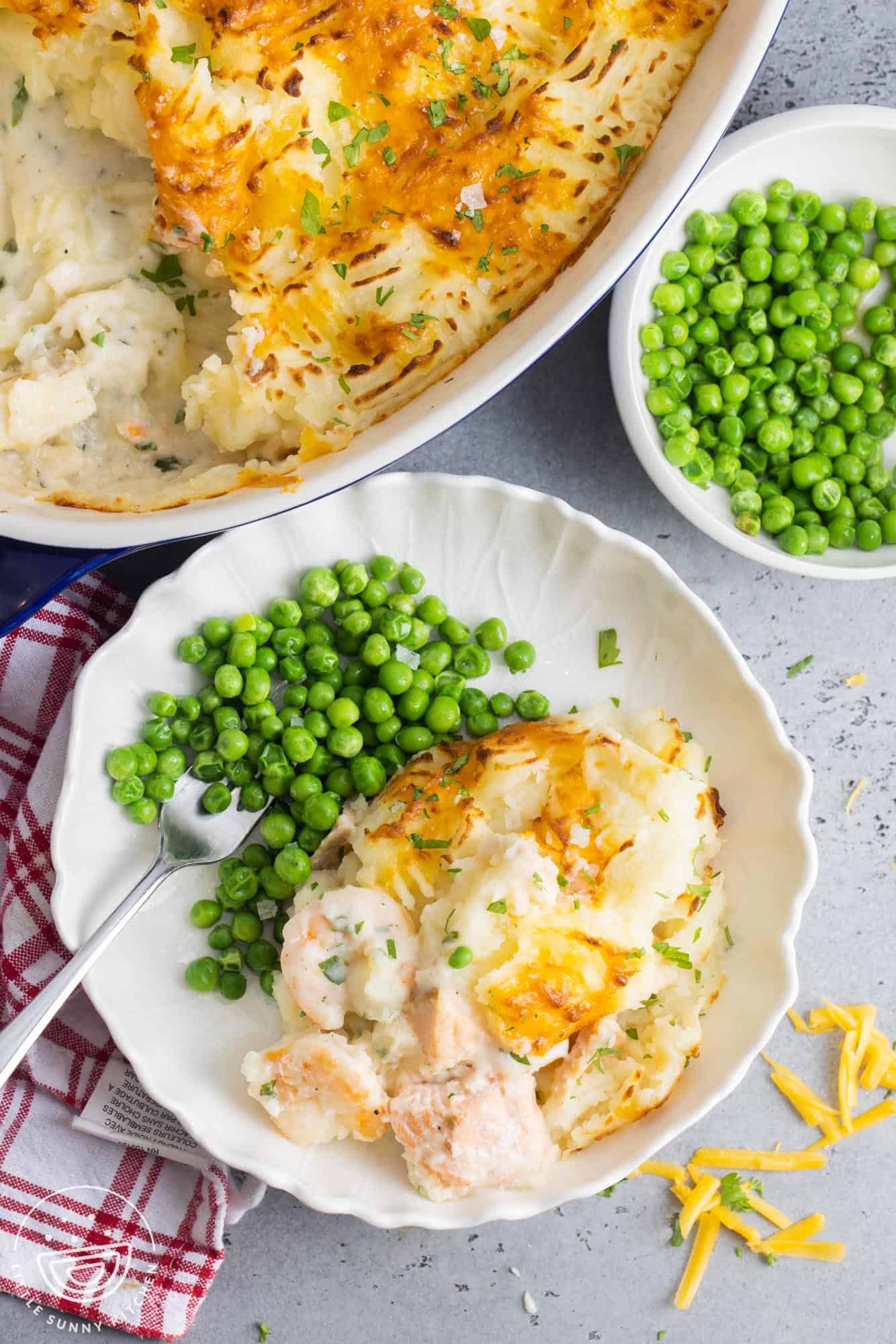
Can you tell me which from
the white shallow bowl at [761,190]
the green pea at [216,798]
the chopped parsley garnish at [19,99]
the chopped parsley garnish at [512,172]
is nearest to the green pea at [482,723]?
the green pea at [216,798]

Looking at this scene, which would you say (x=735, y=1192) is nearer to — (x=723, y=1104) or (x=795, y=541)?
(x=723, y=1104)

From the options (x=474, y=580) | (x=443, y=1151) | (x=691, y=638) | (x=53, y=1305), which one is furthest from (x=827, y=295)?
(x=53, y=1305)

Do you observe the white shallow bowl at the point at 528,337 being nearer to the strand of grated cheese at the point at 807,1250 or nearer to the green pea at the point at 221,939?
the green pea at the point at 221,939

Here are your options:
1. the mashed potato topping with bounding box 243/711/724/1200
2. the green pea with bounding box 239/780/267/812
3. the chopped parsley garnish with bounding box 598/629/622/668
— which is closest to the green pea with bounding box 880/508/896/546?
the chopped parsley garnish with bounding box 598/629/622/668

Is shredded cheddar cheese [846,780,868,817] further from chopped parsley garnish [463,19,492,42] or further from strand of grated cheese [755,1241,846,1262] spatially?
chopped parsley garnish [463,19,492,42]

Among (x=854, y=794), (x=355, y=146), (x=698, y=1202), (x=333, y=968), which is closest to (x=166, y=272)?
(x=355, y=146)

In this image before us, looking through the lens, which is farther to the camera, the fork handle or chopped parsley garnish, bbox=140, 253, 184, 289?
the fork handle
